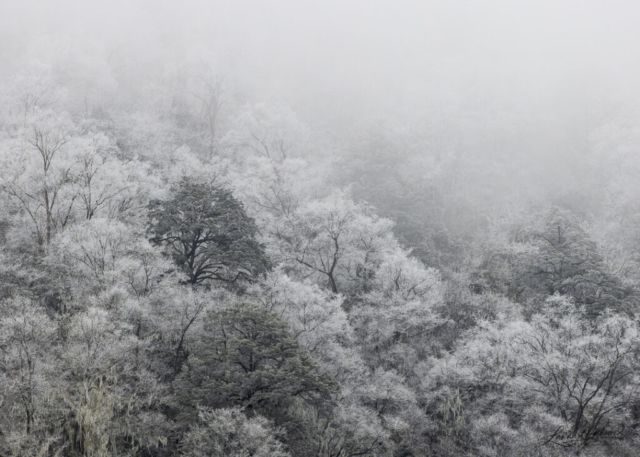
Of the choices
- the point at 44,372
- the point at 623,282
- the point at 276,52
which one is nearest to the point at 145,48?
the point at 276,52

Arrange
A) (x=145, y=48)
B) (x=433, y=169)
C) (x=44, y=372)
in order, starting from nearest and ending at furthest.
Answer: (x=44, y=372)
(x=433, y=169)
(x=145, y=48)

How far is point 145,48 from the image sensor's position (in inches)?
2869

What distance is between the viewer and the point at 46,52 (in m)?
59.6

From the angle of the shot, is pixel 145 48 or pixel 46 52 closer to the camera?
pixel 46 52

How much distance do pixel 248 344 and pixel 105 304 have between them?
8.16m

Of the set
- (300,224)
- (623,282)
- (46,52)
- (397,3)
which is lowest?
(623,282)

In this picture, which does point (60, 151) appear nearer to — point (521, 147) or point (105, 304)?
point (105, 304)

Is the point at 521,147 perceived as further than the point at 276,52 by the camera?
No

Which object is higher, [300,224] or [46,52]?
[46,52]

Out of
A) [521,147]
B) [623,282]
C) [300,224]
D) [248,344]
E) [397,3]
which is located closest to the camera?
[248,344]

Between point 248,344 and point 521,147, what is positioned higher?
point 521,147

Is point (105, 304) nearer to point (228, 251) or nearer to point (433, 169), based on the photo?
point (228, 251)

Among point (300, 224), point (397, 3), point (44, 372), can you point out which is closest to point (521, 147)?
point (300, 224)

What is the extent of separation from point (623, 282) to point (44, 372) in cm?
3535
